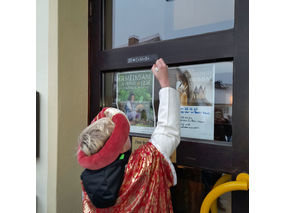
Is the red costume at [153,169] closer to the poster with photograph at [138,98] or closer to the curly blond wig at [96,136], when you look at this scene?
the curly blond wig at [96,136]

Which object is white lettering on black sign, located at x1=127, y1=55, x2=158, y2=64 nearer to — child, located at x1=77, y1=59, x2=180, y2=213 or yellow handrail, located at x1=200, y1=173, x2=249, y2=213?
child, located at x1=77, y1=59, x2=180, y2=213

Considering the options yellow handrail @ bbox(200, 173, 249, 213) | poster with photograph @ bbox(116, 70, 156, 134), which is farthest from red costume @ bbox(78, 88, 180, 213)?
poster with photograph @ bbox(116, 70, 156, 134)

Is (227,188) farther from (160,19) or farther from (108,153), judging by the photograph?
(160,19)

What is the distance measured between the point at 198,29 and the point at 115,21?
2.09 feet

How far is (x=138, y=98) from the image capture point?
1.24 metres

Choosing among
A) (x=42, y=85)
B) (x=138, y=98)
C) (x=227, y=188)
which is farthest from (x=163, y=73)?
(x=42, y=85)

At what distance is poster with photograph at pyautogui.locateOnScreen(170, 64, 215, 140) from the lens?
38.6 inches

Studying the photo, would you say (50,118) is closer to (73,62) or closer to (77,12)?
(73,62)

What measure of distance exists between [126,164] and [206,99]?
521 mm

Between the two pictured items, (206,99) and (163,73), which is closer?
(163,73)

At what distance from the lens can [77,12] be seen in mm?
1350

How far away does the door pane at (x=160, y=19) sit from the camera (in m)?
0.97

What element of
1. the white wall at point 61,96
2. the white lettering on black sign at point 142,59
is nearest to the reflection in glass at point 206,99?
the white lettering on black sign at point 142,59

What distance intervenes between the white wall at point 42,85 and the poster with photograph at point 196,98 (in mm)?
891
